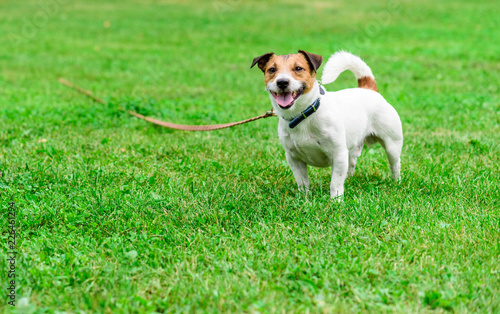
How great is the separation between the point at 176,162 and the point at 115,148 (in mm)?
880

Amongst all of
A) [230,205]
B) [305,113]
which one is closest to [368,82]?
[305,113]

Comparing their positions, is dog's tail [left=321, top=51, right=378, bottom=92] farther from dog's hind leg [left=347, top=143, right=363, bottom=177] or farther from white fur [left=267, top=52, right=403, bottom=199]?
dog's hind leg [left=347, top=143, right=363, bottom=177]

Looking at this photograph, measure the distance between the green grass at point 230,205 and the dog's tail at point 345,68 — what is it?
0.92 m

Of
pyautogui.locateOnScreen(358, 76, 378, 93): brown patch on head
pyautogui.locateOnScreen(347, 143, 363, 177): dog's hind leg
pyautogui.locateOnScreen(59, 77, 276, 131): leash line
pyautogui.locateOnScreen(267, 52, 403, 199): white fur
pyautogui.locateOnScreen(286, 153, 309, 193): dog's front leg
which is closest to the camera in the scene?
pyautogui.locateOnScreen(267, 52, 403, 199): white fur

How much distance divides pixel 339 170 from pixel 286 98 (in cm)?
77

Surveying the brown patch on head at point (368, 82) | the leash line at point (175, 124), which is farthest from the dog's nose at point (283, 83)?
the brown patch on head at point (368, 82)

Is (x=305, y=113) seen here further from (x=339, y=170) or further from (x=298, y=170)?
(x=298, y=170)

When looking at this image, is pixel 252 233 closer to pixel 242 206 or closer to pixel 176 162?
pixel 242 206

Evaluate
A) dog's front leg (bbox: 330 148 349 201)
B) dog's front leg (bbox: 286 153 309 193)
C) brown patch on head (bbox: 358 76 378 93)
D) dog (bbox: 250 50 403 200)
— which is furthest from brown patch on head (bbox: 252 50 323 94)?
brown patch on head (bbox: 358 76 378 93)

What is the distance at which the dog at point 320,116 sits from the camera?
3941mm

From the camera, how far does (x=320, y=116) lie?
4.04 meters

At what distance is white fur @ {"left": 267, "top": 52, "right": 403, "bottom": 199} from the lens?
4055mm

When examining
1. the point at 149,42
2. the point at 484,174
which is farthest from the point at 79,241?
the point at 149,42

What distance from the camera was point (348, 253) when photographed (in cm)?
326
